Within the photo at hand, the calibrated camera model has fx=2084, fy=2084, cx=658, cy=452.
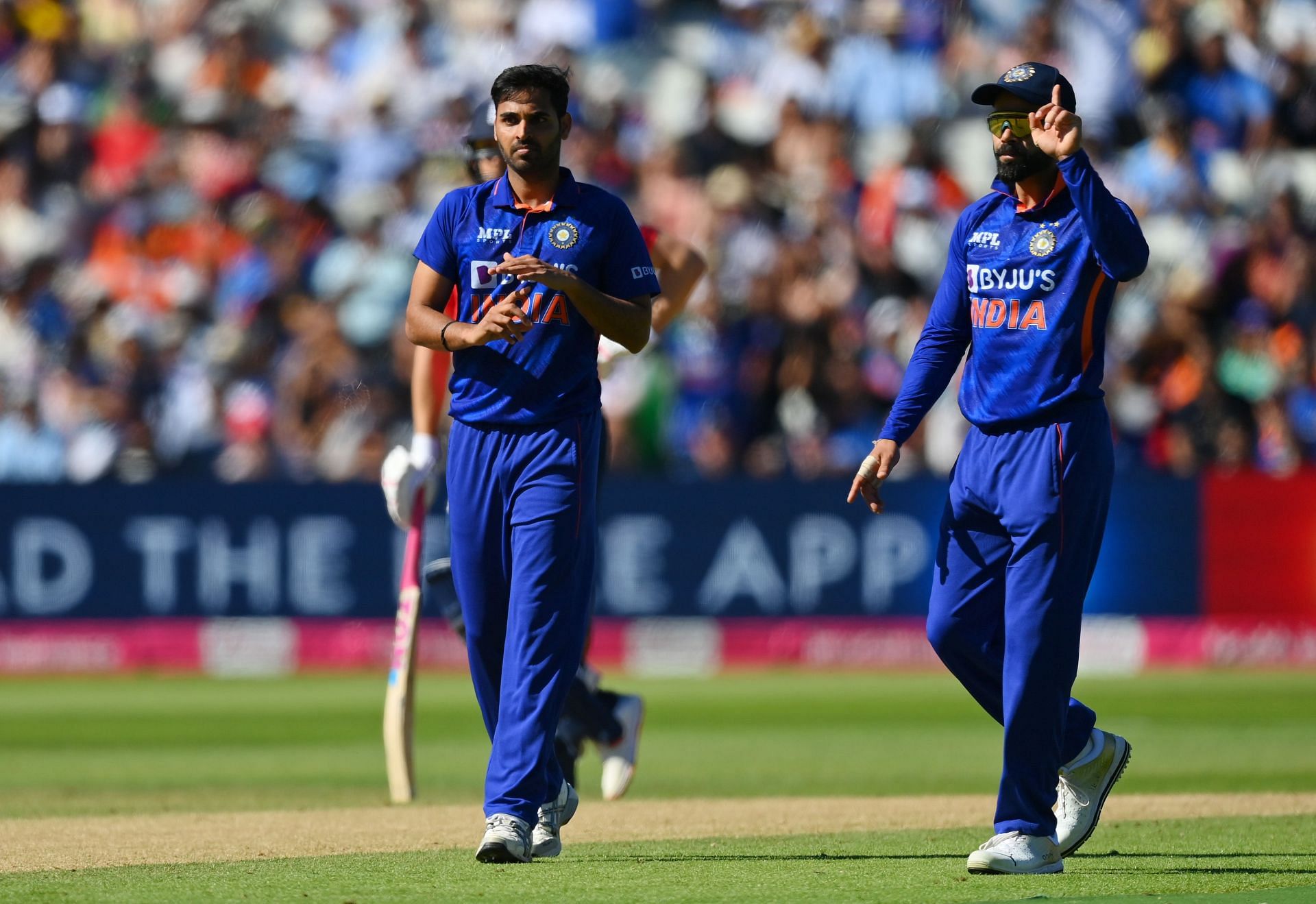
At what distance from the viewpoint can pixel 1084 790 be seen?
598 centimetres

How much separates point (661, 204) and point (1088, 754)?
11.1 meters

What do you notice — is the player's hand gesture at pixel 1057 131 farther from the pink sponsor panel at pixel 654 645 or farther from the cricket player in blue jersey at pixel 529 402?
the pink sponsor panel at pixel 654 645

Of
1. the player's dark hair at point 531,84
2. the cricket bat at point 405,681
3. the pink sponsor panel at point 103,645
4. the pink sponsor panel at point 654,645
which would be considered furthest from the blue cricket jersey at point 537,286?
the pink sponsor panel at point 103,645

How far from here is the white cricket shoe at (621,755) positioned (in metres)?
8.28

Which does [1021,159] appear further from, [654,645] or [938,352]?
[654,645]

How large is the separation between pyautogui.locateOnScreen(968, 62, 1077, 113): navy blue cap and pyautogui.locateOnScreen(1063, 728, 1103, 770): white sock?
1.81m

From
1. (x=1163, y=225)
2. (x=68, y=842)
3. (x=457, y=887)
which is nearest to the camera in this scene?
(x=457, y=887)

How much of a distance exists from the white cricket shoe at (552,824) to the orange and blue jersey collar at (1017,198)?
207 centimetres

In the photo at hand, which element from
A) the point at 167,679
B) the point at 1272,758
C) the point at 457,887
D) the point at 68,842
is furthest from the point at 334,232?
the point at 457,887

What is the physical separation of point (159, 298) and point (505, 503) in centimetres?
1159

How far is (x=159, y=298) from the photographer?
16797 millimetres

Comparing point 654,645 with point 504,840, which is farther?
point 654,645

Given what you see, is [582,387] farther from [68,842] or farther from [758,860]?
[68,842]

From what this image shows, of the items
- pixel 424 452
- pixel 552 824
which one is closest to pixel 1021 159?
pixel 552 824
